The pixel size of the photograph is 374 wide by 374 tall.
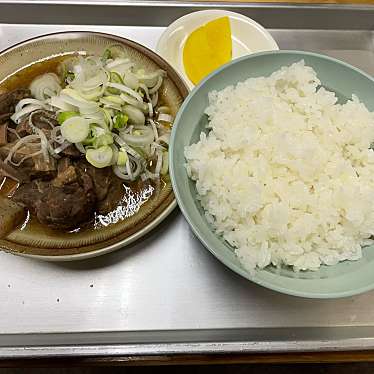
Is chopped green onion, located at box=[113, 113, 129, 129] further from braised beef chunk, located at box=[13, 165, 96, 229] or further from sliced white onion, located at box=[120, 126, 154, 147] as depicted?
braised beef chunk, located at box=[13, 165, 96, 229]

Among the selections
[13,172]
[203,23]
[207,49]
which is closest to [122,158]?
[13,172]

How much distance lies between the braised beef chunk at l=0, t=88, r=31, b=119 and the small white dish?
81 centimetres

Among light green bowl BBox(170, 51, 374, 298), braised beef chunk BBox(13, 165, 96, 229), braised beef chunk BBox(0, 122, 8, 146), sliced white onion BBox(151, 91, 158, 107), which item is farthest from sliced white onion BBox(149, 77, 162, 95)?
braised beef chunk BBox(0, 122, 8, 146)

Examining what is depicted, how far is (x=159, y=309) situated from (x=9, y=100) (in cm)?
120

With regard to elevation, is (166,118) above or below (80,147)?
above

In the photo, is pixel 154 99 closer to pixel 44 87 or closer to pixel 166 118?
pixel 166 118

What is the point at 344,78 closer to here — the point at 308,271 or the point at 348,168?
the point at 348,168

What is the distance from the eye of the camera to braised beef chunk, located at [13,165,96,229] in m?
1.81

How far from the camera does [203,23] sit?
252 cm

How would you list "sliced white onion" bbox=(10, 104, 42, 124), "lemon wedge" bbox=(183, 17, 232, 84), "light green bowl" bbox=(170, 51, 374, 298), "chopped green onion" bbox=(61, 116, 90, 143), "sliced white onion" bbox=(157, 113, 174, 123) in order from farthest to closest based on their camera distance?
1. "lemon wedge" bbox=(183, 17, 232, 84)
2. "sliced white onion" bbox=(157, 113, 174, 123)
3. "sliced white onion" bbox=(10, 104, 42, 124)
4. "chopped green onion" bbox=(61, 116, 90, 143)
5. "light green bowl" bbox=(170, 51, 374, 298)

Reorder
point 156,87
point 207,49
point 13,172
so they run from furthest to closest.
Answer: point 207,49, point 156,87, point 13,172

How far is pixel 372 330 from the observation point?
6.33 feet

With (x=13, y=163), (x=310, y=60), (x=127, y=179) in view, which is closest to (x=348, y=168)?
(x=310, y=60)

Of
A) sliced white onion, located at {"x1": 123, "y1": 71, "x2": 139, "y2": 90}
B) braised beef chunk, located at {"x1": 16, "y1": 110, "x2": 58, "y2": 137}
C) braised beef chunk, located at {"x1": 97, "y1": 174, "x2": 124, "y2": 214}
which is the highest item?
sliced white onion, located at {"x1": 123, "y1": 71, "x2": 139, "y2": 90}
